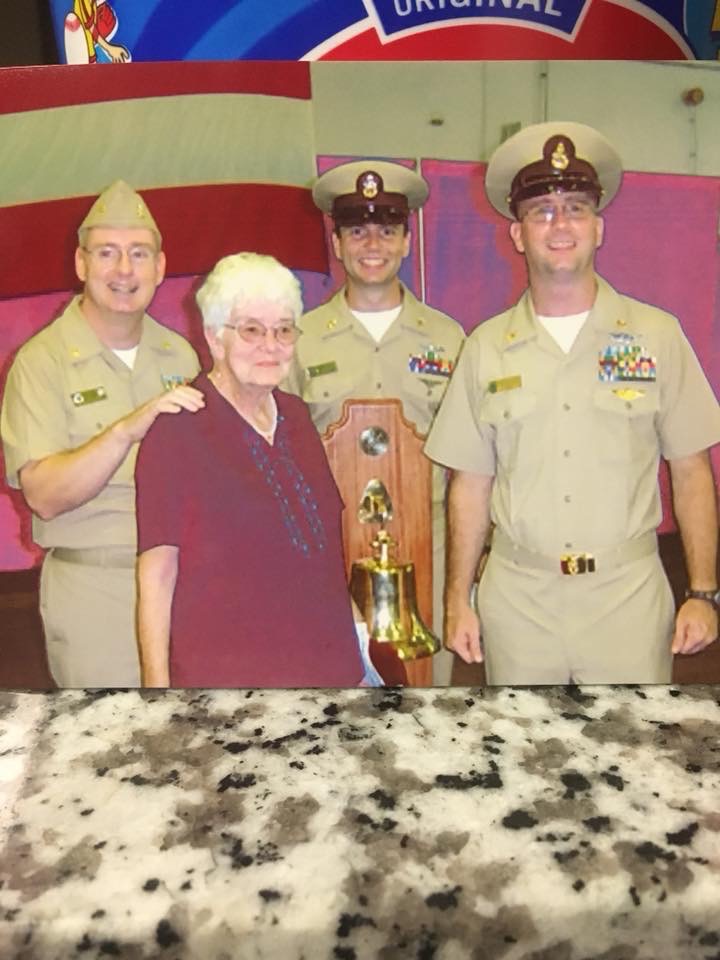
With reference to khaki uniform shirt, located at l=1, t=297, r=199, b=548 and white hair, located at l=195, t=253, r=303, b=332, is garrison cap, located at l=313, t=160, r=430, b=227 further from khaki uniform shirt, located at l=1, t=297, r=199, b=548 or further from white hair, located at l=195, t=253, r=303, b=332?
khaki uniform shirt, located at l=1, t=297, r=199, b=548

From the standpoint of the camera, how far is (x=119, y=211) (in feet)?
2.66

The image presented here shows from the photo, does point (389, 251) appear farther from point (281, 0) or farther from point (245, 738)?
point (245, 738)

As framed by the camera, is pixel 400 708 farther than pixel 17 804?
Yes

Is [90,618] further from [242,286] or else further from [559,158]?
[559,158]

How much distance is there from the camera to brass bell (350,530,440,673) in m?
0.85

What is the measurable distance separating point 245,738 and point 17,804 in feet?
0.63

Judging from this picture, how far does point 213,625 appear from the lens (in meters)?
0.83

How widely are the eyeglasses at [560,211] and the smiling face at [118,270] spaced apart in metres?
0.33

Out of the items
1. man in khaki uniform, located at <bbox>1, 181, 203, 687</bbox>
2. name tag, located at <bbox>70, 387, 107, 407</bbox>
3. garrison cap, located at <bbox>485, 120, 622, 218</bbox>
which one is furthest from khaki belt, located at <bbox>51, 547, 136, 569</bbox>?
garrison cap, located at <bbox>485, 120, 622, 218</bbox>

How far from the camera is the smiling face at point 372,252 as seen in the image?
83cm

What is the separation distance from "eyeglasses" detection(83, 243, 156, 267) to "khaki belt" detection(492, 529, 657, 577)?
1.39 feet

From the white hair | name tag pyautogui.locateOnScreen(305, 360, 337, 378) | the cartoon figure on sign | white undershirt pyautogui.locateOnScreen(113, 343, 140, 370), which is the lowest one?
name tag pyautogui.locateOnScreen(305, 360, 337, 378)

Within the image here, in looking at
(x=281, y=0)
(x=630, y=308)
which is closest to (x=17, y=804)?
(x=630, y=308)

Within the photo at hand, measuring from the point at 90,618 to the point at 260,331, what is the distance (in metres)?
0.30
